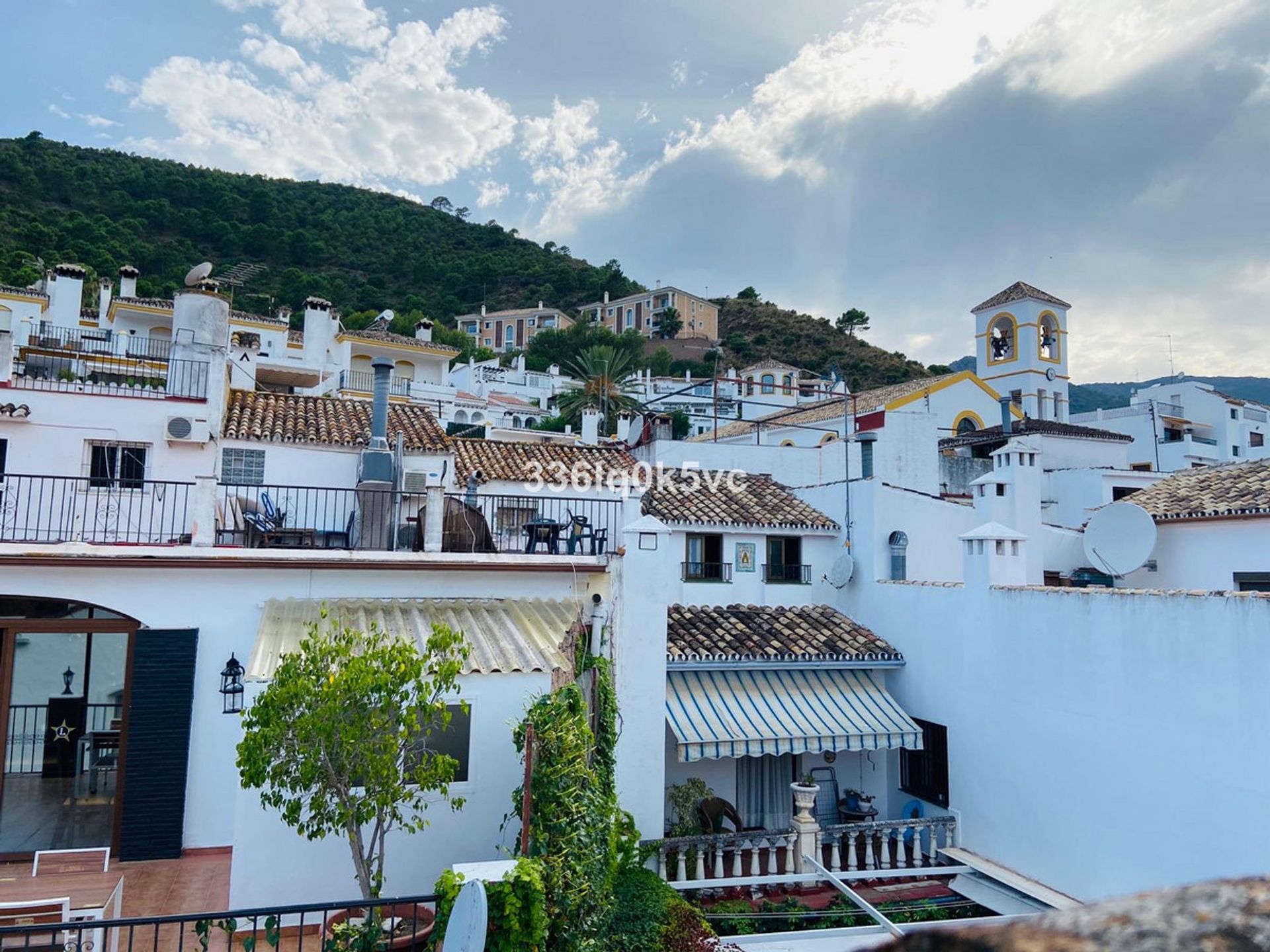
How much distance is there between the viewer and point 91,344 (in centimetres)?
3531

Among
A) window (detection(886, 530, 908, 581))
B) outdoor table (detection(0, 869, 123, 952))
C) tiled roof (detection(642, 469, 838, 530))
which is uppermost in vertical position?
tiled roof (detection(642, 469, 838, 530))

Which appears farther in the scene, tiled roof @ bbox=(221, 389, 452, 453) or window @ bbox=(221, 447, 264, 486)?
tiled roof @ bbox=(221, 389, 452, 453)

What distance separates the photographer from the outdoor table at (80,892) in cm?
854

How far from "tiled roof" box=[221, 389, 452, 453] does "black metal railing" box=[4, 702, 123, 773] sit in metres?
6.98

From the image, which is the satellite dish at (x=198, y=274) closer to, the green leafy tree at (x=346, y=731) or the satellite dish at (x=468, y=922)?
the green leafy tree at (x=346, y=731)

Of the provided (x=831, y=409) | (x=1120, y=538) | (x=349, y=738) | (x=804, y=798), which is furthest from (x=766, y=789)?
(x=831, y=409)

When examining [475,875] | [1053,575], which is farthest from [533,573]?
[1053,575]

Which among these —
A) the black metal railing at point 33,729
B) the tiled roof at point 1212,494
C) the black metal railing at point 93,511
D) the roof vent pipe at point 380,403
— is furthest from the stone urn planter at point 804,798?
the black metal railing at point 33,729

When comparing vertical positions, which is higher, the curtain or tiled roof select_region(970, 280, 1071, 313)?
tiled roof select_region(970, 280, 1071, 313)

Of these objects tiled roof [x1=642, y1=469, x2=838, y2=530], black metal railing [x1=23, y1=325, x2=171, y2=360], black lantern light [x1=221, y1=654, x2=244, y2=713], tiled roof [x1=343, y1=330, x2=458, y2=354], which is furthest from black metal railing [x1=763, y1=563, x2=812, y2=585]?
tiled roof [x1=343, y1=330, x2=458, y2=354]

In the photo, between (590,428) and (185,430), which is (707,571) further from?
(590,428)

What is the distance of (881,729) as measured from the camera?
17.1 m

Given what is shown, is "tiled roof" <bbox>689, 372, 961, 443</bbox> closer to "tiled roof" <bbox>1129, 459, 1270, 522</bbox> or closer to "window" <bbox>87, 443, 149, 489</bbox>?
"tiled roof" <bbox>1129, 459, 1270, 522</bbox>

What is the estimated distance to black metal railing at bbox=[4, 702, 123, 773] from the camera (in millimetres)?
14398
